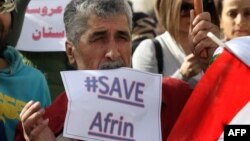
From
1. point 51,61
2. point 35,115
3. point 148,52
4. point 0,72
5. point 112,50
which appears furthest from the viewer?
point 51,61

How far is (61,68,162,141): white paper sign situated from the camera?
354 cm

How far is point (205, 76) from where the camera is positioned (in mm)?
3543

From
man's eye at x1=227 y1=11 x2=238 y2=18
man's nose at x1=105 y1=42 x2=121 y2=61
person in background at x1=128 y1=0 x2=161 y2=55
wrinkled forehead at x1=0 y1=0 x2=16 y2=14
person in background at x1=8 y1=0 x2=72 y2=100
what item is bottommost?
person in background at x1=8 y1=0 x2=72 y2=100

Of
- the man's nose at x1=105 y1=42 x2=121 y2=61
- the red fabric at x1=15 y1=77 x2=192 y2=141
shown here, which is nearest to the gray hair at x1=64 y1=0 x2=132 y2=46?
the man's nose at x1=105 y1=42 x2=121 y2=61

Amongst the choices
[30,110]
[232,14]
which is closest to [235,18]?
[232,14]

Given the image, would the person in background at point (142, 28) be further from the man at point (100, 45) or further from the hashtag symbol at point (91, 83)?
the hashtag symbol at point (91, 83)

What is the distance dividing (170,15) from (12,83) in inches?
43.4

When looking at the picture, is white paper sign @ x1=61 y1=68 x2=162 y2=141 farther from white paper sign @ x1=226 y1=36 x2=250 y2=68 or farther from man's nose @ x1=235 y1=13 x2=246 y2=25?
man's nose @ x1=235 y1=13 x2=246 y2=25

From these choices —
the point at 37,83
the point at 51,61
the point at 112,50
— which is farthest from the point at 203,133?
the point at 51,61

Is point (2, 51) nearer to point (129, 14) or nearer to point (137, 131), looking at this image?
point (129, 14)

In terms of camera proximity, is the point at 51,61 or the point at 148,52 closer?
the point at 148,52

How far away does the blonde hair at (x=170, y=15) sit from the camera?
494 cm

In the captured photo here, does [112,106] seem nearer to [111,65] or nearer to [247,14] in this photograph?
[111,65]

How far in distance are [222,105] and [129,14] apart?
0.70 m
